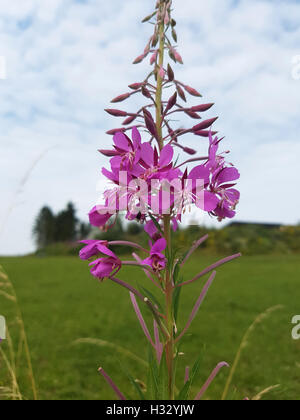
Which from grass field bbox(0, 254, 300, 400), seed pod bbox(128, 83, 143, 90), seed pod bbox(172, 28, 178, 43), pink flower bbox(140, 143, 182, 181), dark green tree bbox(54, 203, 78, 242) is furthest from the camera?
dark green tree bbox(54, 203, 78, 242)

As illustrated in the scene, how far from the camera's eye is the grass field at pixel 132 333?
4.15 m

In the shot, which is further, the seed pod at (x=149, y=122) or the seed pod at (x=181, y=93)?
the seed pod at (x=181, y=93)

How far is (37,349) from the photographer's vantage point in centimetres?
525

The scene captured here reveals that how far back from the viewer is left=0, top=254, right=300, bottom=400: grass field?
13.6ft

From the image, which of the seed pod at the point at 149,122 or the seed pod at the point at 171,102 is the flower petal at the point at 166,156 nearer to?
the seed pod at the point at 149,122

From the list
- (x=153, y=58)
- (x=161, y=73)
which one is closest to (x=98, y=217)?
(x=161, y=73)

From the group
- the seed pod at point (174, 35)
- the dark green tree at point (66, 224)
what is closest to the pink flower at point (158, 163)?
the seed pod at point (174, 35)

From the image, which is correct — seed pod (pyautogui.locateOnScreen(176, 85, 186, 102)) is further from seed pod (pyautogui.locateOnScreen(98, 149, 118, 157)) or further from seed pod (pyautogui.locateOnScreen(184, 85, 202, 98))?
seed pod (pyautogui.locateOnScreen(98, 149, 118, 157))

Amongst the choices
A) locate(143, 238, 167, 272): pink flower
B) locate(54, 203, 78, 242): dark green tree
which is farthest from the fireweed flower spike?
locate(54, 203, 78, 242): dark green tree

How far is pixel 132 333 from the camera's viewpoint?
5.87 meters

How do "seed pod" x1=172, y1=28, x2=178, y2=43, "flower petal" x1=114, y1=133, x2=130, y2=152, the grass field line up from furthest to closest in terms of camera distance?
the grass field < "seed pod" x1=172, y1=28, x2=178, y2=43 < "flower petal" x1=114, y1=133, x2=130, y2=152

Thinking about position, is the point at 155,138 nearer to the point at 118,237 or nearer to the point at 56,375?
the point at 56,375
